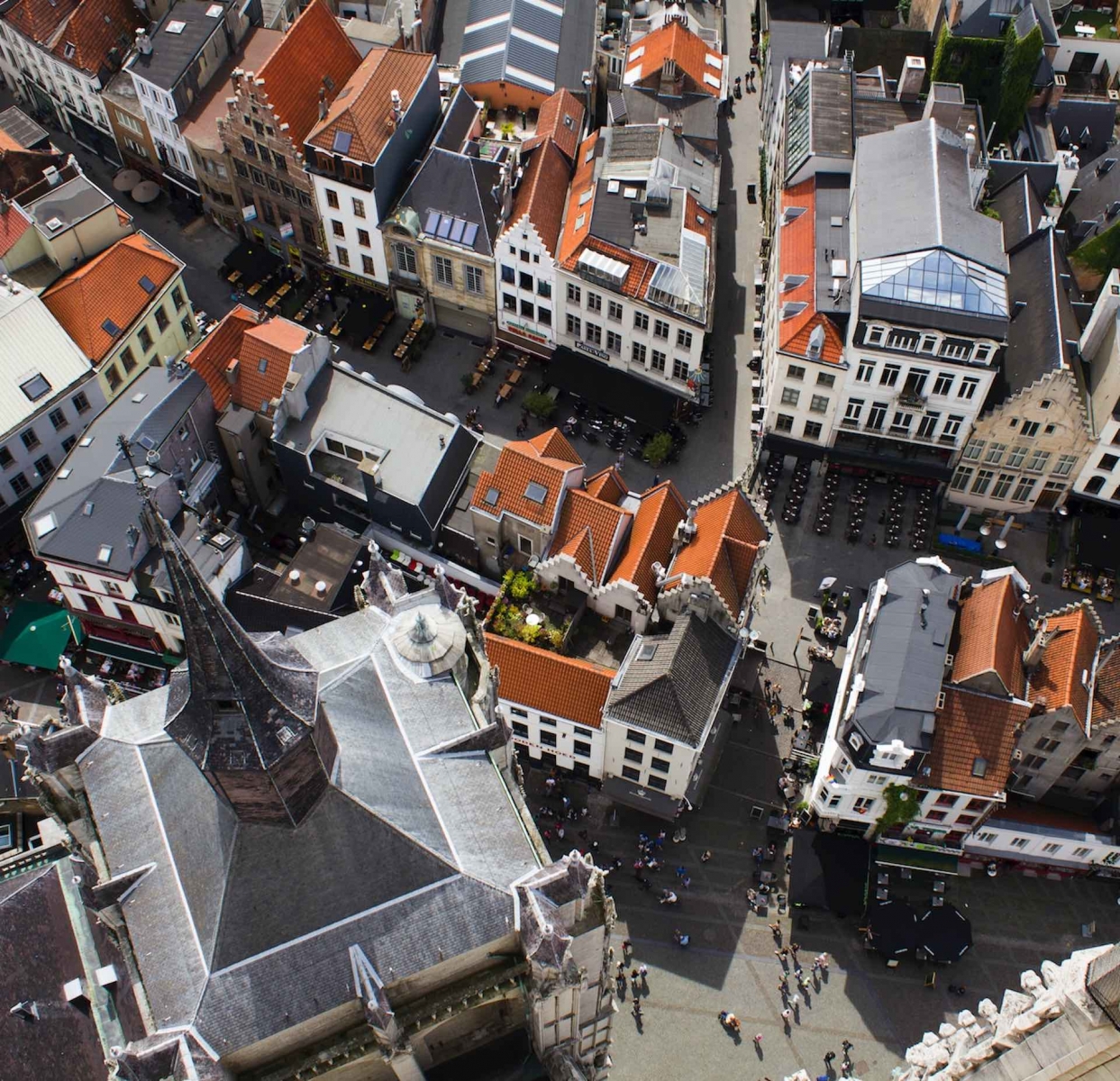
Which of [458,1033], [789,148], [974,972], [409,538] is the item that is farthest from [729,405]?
[458,1033]

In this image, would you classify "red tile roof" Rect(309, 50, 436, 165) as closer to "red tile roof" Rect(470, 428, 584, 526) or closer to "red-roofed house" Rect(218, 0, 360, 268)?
"red-roofed house" Rect(218, 0, 360, 268)

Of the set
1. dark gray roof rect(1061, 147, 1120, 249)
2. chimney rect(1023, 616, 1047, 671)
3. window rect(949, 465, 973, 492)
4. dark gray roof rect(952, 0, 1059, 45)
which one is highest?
dark gray roof rect(952, 0, 1059, 45)

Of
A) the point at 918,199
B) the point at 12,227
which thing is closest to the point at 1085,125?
the point at 918,199

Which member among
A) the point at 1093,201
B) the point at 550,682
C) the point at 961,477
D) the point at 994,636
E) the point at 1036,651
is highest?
the point at 1093,201

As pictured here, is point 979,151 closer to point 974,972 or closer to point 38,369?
point 974,972

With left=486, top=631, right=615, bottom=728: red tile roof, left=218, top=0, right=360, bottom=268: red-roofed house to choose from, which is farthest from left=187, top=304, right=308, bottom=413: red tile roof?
left=486, top=631, right=615, bottom=728: red tile roof

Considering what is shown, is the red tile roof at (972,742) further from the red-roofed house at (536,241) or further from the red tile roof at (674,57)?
the red tile roof at (674,57)

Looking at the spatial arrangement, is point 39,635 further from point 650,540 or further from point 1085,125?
point 1085,125
